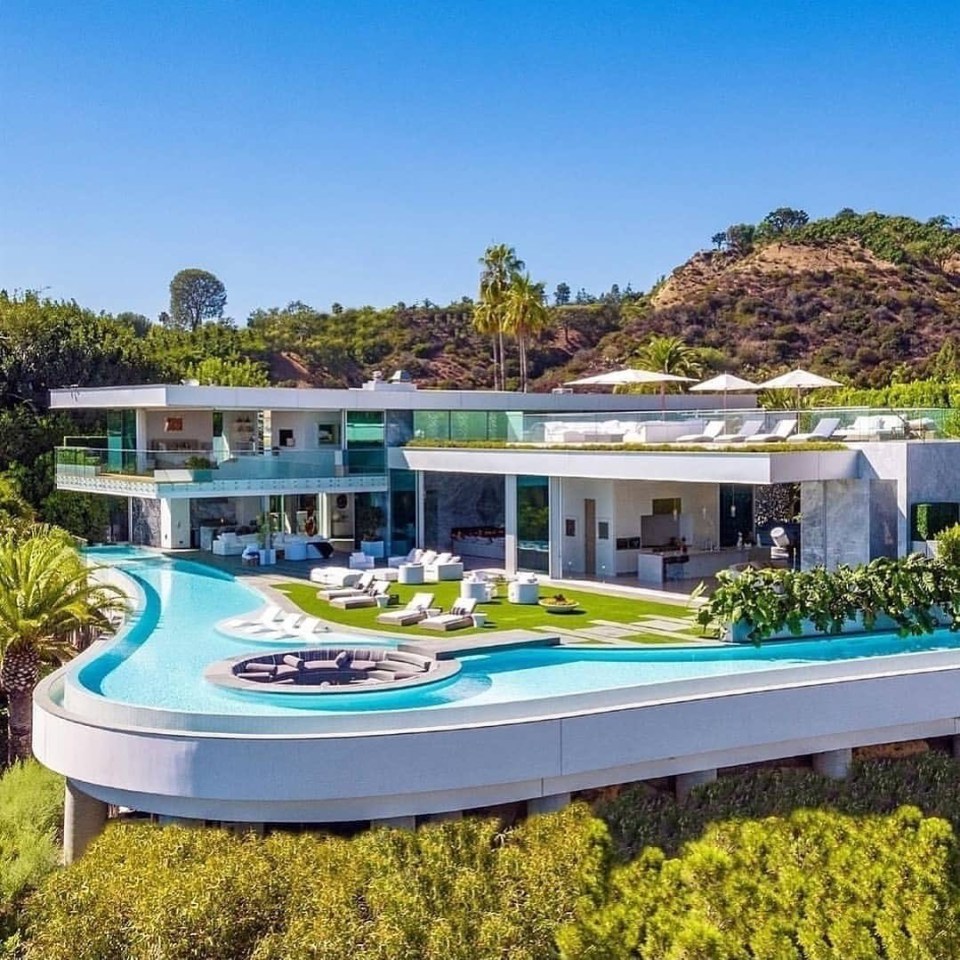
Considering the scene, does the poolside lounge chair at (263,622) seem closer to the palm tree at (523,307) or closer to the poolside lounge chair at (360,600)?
the poolside lounge chair at (360,600)

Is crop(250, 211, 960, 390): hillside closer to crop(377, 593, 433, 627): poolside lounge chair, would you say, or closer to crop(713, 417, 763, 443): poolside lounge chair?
crop(713, 417, 763, 443): poolside lounge chair

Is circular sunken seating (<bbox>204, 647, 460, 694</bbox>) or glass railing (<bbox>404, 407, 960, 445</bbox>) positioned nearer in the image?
circular sunken seating (<bbox>204, 647, 460, 694</bbox>)

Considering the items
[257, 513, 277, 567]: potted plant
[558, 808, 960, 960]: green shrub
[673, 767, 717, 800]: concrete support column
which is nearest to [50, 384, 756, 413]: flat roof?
[257, 513, 277, 567]: potted plant

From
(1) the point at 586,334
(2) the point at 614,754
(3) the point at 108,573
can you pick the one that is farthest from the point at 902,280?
(2) the point at 614,754

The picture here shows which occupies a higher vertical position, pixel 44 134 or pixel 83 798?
pixel 44 134

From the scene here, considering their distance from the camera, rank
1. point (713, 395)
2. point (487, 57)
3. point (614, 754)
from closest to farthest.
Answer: point (614, 754), point (487, 57), point (713, 395)

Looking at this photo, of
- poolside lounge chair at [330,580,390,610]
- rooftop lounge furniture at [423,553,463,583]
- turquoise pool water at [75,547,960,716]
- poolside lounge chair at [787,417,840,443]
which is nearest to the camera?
turquoise pool water at [75,547,960,716]

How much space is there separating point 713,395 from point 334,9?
19292mm

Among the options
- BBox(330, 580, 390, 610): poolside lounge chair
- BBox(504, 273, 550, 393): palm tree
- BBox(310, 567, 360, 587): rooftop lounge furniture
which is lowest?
BBox(330, 580, 390, 610): poolside lounge chair

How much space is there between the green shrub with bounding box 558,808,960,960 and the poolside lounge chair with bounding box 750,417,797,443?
1149 centimetres

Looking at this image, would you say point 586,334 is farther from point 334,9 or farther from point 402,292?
point 334,9

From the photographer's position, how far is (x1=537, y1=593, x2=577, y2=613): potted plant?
2360cm

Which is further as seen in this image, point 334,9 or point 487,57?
point 487,57

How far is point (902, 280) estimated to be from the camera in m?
91.5
